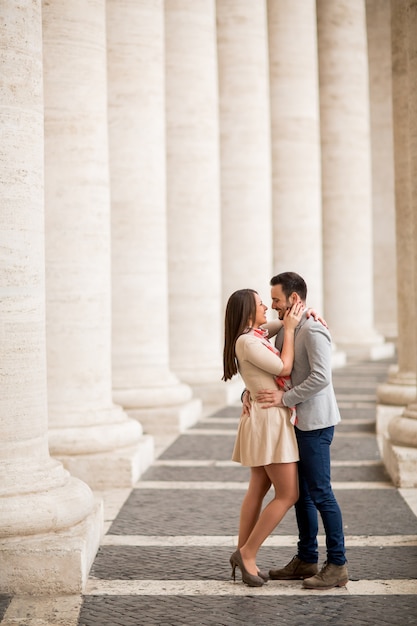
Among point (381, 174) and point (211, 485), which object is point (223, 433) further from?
point (381, 174)

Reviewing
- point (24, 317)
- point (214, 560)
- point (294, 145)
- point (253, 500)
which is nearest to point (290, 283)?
point (253, 500)

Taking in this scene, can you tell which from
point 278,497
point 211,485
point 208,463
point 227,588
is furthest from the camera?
point 208,463

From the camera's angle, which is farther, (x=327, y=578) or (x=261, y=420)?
(x=327, y=578)

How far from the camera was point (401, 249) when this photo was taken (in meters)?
30.9

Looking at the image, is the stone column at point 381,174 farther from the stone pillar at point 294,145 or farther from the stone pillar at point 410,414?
the stone pillar at point 410,414

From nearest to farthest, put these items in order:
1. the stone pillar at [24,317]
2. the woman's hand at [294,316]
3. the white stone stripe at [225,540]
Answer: the woman's hand at [294,316]
the stone pillar at [24,317]
the white stone stripe at [225,540]

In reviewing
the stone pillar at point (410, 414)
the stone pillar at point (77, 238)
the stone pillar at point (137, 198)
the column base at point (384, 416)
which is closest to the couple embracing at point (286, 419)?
the stone pillar at point (77, 238)

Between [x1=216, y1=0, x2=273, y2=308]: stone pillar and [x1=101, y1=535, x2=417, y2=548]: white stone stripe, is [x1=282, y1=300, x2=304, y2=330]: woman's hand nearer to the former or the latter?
[x1=101, y1=535, x2=417, y2=548]: white stone stripe

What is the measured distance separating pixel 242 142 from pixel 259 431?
109 ft

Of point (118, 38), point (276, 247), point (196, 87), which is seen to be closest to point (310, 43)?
point (276, 247)

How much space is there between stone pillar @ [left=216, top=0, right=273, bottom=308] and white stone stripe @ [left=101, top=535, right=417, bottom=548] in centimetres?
2792

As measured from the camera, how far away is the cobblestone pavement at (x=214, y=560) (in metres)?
14.2

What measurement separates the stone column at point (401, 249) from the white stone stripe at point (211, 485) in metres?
6.29

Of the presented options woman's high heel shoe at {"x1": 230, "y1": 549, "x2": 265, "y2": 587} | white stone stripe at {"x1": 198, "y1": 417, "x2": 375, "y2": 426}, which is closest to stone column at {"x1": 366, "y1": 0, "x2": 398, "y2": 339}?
white stone stripe at {"x1": 198, "y1": 417, "x2": 375, "y2": 426}
